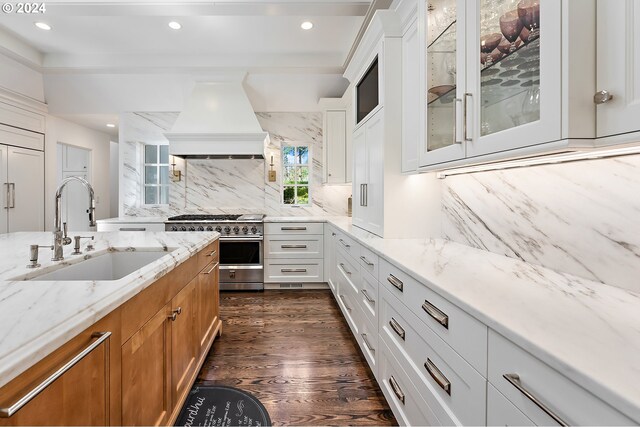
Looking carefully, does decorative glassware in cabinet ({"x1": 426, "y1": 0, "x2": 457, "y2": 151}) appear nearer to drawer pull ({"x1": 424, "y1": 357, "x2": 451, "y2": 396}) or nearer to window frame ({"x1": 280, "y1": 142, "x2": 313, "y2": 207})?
drawer pull ({"x1": 424, "y1": 357, "x2": 451, "y2": 396})

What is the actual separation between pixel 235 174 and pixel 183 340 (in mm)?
3298

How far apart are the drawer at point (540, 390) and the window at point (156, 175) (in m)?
4.97

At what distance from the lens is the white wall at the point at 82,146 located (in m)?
4.44

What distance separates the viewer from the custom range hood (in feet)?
12.6

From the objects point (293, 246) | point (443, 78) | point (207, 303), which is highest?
→ point (443, 78)

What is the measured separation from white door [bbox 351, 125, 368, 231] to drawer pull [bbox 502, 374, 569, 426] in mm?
1946

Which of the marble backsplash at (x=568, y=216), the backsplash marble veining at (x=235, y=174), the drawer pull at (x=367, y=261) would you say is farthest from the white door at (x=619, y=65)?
the backsplash marble veining at (x=235, y=174)

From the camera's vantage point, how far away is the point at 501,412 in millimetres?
765

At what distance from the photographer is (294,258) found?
395cm

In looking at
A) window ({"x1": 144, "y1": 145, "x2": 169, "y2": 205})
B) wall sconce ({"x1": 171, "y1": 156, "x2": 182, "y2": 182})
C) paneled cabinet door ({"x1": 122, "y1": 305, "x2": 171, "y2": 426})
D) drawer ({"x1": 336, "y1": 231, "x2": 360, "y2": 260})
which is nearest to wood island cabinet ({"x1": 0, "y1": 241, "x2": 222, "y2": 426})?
paneled cabinet door ({"x1": 122, "y1": 305, "x2": 171, "y2": 426})

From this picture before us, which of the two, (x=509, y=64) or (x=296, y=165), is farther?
(x=296, y=165)

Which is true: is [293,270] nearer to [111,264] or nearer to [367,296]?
[367,296]

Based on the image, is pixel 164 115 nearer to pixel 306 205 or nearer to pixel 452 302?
pixel 306 205

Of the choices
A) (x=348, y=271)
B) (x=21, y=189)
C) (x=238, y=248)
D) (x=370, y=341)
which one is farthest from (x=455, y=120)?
(x=21, y=189)
